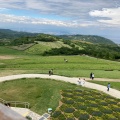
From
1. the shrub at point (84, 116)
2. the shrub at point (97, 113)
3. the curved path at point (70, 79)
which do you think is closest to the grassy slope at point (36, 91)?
the curved path at point (70, 79)

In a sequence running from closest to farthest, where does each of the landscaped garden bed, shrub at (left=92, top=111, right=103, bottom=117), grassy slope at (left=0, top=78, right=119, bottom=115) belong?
the landscaped garden bed
shrub at (left=92, top=111, right=103, bottom=117)
grassy slope at (left=0, top=78, right=119, bottom=115)

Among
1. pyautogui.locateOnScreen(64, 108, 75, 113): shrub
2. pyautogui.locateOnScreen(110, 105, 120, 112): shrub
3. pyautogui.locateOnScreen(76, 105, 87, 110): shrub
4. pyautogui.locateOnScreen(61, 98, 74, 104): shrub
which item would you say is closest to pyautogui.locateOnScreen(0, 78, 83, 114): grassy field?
pyautogui.locateOnScreen(61, 98, 74, 104): shrub

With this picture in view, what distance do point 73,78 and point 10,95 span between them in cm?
1827

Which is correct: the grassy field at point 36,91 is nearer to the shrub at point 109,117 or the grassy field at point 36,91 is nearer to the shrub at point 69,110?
the shrub at point 69,110

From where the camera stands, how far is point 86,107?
3169 cm

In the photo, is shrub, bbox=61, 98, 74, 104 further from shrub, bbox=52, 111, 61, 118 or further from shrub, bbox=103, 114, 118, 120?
shrub, bbox=103, 114, 118, 120

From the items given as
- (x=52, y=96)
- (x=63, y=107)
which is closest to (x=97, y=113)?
(x=63, y=107)

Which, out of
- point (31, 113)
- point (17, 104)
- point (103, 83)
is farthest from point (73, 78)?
point (31, 113)

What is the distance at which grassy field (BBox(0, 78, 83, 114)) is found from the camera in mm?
33194

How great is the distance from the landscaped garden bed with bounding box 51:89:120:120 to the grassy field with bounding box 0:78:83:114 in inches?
61.3

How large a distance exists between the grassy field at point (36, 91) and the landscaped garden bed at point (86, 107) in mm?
1557

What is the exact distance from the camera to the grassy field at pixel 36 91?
33.2 meters

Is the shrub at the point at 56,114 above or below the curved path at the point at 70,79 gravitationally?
above

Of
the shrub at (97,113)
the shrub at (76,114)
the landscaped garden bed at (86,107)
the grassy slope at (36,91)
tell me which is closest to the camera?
the landscaped garden bed at (86,107)
